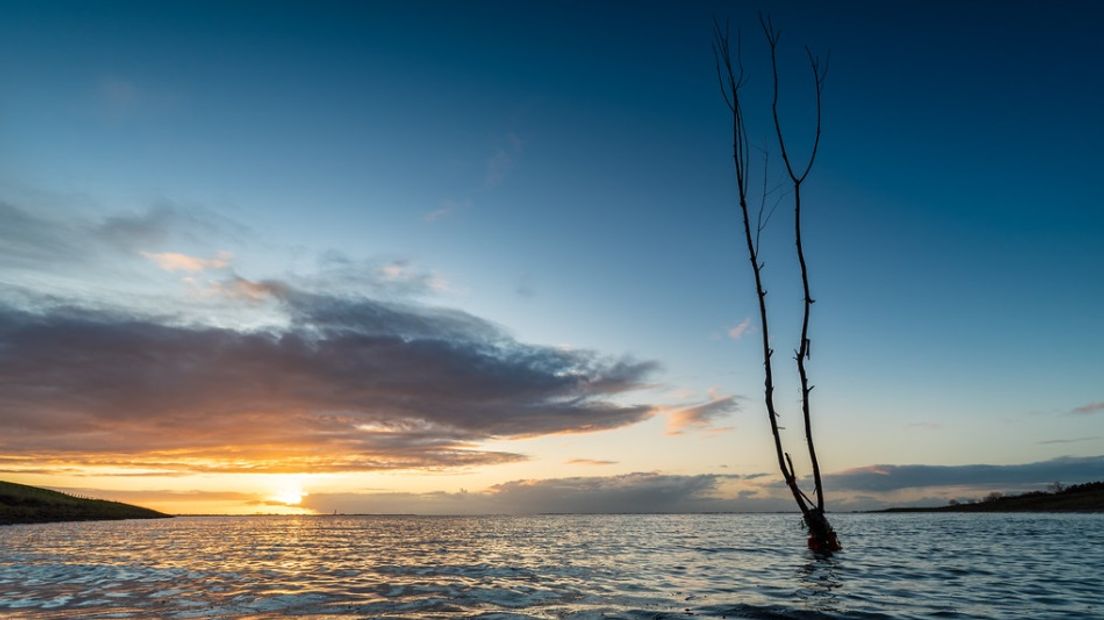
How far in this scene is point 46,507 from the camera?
4471 inches

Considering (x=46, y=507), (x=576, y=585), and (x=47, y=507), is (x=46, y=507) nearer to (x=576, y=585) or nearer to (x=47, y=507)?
(x=47, y=507)

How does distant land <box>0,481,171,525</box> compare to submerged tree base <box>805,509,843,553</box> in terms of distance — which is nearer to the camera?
submerged tree base <box>805,509,843,553</box>

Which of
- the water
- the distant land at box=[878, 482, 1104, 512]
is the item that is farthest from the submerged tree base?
the distant land at box=[878, 482, 1104, 512]

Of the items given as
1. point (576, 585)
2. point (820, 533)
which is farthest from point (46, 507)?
point (820, 533)

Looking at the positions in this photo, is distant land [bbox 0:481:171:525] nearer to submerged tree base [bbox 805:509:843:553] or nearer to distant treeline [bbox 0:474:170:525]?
distant treeline [bbox 0:474:170:525]

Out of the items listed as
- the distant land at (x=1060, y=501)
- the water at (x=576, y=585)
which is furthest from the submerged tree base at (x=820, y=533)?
the distant land at (x=1060, y=501)

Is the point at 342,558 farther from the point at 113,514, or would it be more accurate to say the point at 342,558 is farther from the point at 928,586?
the point at 113,514

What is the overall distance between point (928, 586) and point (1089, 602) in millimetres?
4261

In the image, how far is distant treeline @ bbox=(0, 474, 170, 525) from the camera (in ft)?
333

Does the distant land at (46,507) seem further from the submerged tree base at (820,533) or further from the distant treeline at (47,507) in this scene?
the submerged tree base at (820,533)

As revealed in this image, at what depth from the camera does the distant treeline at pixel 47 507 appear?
101500 millimetres

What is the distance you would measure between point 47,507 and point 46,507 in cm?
26

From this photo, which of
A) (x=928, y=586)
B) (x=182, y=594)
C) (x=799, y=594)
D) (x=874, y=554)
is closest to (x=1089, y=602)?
(x=928, y=586)

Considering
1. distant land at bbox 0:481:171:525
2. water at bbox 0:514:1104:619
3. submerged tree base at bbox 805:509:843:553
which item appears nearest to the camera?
water at bbox 0:514:1104:619
